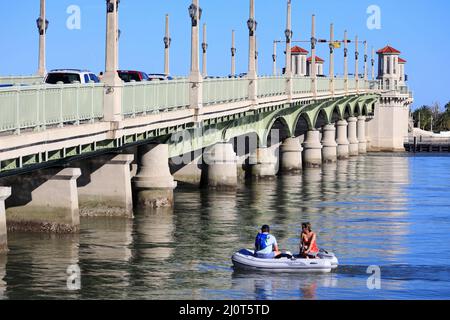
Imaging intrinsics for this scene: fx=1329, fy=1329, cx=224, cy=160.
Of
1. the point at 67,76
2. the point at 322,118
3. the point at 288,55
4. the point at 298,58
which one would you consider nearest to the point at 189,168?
the point at 288,55

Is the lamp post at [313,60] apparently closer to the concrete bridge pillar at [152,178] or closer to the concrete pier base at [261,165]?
the concrete pier base at [261,165]

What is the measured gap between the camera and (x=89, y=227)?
173 ft

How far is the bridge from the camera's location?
4156 cm

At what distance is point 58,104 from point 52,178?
5943 millimetres

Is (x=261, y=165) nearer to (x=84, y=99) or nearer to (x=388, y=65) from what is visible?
(x=84, y=99)

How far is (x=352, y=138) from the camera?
139 metres

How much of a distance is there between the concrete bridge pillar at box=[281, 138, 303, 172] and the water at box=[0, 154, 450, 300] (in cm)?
2095

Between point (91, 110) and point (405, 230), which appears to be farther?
point (405, 230)

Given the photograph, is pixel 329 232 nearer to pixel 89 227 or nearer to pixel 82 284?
pixel 89 227

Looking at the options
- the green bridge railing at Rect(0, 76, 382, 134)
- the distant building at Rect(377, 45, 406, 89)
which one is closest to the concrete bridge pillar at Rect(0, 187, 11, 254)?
the green bridge railing at Rect(0, 76, 382, 134)

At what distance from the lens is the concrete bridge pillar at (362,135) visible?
144 metres

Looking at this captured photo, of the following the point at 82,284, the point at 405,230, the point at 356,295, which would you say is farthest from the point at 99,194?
the point at 356,295

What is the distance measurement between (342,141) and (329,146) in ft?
30.3

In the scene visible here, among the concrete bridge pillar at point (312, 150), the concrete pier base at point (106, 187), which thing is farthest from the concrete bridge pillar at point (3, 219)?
the concrete bridge pillar at point (312, 150)
